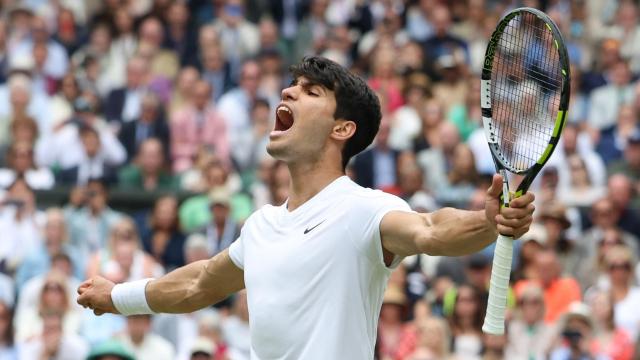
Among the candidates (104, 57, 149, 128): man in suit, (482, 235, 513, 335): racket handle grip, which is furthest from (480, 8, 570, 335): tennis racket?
(104, 57, 149, 128): man in suit

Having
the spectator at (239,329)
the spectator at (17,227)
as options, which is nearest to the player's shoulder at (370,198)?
the spectator at (239,329)

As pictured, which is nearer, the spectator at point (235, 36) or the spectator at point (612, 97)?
the spectator at point (612, 97)

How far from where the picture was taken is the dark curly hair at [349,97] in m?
5.75

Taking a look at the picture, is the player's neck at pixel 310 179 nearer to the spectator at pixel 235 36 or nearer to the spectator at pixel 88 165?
the spectator at pixel 88 165

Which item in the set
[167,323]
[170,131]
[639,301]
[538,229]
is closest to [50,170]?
[170,131]

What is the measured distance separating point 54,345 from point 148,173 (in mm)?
3616

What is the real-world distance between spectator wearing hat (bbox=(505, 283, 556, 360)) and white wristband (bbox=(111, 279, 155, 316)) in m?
4.51

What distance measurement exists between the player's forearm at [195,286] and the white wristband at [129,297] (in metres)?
0.03

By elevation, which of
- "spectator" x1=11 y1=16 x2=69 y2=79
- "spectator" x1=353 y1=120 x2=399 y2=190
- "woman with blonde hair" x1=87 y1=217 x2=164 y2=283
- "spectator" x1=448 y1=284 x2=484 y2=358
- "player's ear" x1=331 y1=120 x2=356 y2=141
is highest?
"spectator" x1=11 y1=16 x2=69 y2=79

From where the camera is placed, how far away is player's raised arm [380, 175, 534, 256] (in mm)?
4832

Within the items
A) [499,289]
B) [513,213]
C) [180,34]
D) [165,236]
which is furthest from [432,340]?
[180,34]

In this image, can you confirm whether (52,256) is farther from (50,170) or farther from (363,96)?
(363,96)

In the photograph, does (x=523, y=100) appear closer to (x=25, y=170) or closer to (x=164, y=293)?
(x=164, y=293)

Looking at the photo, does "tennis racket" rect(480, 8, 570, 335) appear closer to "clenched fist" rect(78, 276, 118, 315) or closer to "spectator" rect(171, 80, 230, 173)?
"clenched fist" rect(78, 276, 118, 315)
